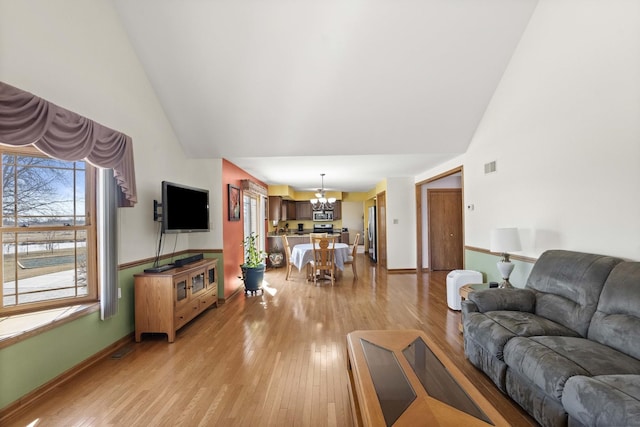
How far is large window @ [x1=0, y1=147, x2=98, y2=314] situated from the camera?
2.04 meters

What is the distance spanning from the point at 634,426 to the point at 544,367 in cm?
45

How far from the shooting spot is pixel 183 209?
3486mm

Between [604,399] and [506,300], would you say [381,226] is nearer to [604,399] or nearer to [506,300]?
[506,300]

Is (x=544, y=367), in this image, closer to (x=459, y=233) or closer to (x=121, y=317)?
(x=121, y=317)

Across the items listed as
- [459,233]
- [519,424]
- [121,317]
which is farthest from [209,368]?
[459,233]

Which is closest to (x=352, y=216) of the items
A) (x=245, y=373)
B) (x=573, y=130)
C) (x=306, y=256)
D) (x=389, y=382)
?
(x=306, y=256)

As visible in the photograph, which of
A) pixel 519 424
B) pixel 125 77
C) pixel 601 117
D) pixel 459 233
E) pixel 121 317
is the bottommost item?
pixel 519 424

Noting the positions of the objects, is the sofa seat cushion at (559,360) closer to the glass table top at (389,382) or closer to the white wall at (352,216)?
the glass table top at (389,382)

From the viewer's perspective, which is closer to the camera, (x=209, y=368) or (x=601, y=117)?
(x=601, y=117)

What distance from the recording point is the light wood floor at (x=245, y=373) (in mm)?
1812

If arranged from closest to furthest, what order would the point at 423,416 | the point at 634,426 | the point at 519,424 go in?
the point at 634,426
the point at 423,416
the point at 519,424

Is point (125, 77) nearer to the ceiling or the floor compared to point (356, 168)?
nearer to the ceiling

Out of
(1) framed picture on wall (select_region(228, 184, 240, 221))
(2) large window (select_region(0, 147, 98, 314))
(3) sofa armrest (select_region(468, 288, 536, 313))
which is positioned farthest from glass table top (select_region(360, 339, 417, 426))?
(1) framed picture on wall (select_region(228, 184, 240, 221))

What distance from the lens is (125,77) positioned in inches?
115
